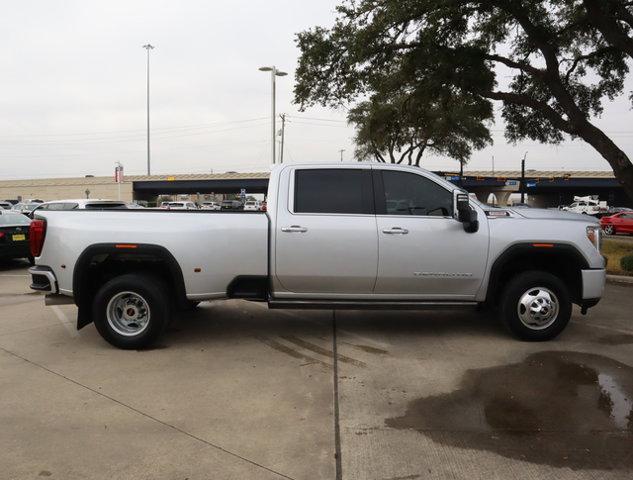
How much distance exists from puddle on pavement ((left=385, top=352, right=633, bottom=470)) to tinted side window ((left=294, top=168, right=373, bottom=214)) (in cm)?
207

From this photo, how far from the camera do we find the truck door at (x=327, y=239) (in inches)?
216

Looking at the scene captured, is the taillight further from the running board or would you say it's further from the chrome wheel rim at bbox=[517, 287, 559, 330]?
the chrome wheel rim at bbox=[517, 287, 559, 330]

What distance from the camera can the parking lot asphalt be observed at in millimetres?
3268

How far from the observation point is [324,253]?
5.49 meters

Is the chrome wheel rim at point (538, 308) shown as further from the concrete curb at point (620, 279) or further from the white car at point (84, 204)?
the white car at point (84, 204)

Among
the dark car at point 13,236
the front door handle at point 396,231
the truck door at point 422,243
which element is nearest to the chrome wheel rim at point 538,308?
the truck door at point 422,243

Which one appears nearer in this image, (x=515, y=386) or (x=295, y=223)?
(x=515, y=386)

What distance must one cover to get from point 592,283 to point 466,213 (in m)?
1.64

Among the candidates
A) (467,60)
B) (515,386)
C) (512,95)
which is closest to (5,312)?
(515,386)

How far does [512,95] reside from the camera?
1550cm

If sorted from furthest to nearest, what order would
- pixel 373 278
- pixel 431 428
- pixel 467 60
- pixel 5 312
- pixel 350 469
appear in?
pixel 467 60
pixel 5 312
pixel 373 278
pixel 431 428
pixel 350 469

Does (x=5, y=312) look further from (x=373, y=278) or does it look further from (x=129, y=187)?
(x=129, y=187)

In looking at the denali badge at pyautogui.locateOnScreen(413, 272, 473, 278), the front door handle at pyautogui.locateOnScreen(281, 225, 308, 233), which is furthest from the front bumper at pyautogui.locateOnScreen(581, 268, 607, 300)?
the front door handle at pyautogui.locateOnScreen(281, 225, 308, 233)

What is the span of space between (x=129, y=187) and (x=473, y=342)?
287 ft
